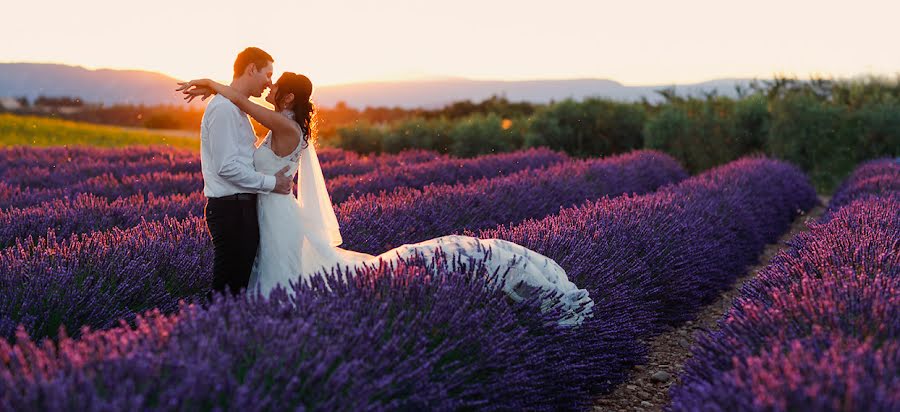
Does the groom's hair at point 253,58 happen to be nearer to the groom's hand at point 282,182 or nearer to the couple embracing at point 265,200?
the couple embracing at point 265,200

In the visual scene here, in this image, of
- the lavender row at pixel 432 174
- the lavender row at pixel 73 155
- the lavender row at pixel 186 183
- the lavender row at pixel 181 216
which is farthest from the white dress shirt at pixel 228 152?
the lavender row at pixel 73 155

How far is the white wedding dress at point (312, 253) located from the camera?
359 centimetres

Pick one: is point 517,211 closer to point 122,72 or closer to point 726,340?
point 726,340

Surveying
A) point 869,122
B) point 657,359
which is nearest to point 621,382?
point 657,359

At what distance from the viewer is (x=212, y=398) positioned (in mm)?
1939

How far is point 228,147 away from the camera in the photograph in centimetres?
351

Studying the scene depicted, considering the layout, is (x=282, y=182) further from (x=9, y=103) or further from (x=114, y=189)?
(x=9, y=103)

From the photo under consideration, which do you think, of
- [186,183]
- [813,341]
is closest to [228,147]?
[813,341]

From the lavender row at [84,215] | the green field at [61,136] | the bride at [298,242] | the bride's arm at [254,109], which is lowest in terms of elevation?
the green field at [61,136]

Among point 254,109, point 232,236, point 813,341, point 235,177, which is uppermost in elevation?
point 254,109

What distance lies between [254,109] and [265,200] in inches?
18.6

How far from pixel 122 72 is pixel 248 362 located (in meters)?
72.9

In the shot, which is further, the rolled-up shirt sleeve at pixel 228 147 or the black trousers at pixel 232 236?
the black trousers at pixel 232 236

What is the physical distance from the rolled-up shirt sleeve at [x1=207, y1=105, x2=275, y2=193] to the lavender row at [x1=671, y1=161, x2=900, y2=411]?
2071 mm
